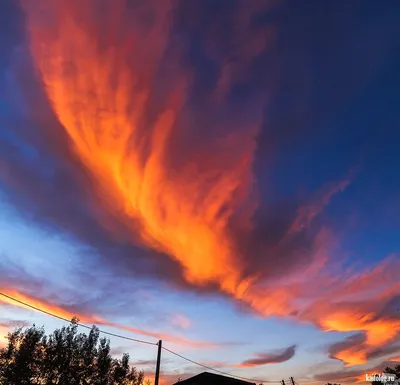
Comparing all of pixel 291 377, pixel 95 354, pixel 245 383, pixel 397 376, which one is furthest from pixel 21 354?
pixel 397 376

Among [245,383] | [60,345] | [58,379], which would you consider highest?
[60,345]

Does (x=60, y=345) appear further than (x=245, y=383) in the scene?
Yes

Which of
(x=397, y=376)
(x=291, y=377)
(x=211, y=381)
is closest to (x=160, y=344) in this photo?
(x=211, y=381)

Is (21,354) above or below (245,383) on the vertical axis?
above

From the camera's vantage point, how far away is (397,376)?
255ft

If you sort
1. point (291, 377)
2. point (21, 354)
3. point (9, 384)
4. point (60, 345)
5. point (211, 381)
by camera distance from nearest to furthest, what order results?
point (211, 381) → point (9, 384) → point (21, 354) → point (60, 345) → point (291, 377)

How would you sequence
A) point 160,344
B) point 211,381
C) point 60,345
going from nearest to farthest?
point 160,344 → point 211,381 → point 60,345

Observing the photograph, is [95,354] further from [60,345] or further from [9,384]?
[9,384]

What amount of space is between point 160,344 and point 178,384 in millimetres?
11535

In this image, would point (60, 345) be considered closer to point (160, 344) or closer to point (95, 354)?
point (95, 354)

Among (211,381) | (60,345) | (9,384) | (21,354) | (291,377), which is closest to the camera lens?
(211,381)

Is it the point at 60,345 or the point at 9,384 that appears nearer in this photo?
the point at 9,384

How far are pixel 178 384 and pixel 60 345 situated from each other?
24593mm

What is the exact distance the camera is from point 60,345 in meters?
56.7
